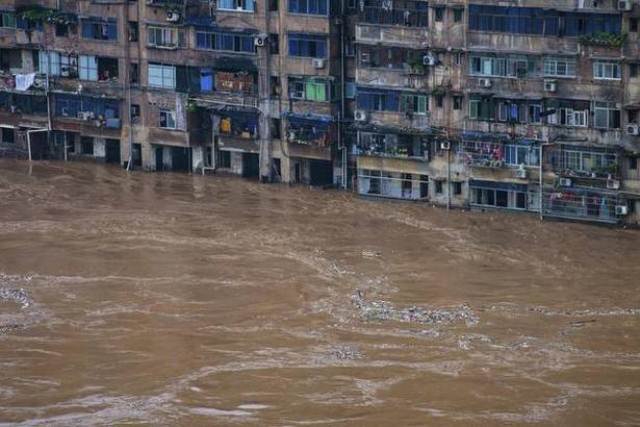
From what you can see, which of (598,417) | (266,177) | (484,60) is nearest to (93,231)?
(266,177)

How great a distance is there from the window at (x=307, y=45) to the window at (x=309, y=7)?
0.76m

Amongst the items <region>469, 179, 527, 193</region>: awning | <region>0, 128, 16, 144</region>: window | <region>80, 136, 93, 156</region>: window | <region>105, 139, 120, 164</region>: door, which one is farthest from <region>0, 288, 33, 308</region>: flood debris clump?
<region>0, 128, 16, 144</region>: window

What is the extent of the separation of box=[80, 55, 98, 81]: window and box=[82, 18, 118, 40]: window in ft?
2.39

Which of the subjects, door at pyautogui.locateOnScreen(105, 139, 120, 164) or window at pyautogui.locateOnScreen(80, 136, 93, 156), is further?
window at pyautogui.locateOnScreen(80, 136, 93, 156)

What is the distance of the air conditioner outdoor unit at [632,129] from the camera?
59.4 meters

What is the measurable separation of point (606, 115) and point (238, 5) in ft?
44.2

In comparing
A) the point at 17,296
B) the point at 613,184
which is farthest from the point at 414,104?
the point at 17,296

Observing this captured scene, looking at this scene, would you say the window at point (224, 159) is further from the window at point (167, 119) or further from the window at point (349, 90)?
the window at point (349, 90)

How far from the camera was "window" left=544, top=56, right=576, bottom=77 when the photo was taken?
6053cm

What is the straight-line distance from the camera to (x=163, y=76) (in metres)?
68.8

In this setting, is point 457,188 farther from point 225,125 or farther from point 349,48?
point 225,125

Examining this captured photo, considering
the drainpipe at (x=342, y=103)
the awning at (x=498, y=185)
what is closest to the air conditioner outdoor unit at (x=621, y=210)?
the awning at (x=498, y=185)

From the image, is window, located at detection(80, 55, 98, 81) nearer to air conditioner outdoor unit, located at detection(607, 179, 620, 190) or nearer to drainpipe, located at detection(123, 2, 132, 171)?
drainpipe, located at detection(123, 2, 132, 171)

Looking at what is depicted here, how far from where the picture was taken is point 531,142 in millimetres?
61531
